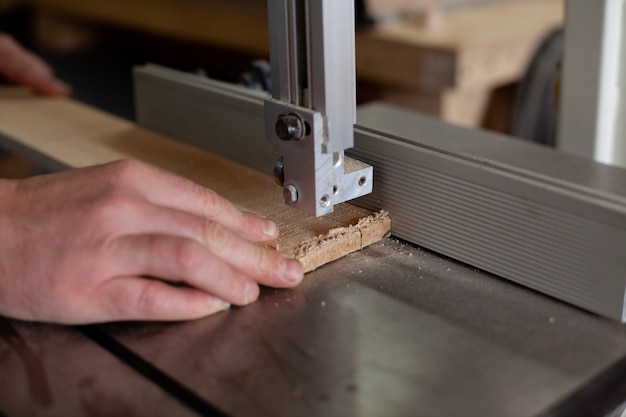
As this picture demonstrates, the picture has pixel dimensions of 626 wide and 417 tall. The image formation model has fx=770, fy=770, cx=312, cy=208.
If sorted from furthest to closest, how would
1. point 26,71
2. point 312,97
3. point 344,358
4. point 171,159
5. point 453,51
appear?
point 453,51 → point 26,71 → point 171,159 → point 312,97 → point 344,358

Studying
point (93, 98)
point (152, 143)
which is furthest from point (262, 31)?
point (152, 143)

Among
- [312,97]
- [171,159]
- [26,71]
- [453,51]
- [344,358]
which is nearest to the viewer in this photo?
[344,358]

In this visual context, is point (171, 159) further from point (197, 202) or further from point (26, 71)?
point (26, 71)

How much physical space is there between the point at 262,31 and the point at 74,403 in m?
2.04

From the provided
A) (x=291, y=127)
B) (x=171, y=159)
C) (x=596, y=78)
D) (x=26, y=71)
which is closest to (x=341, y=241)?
(x=291, y=127)

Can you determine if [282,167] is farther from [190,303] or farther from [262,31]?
[262,31]

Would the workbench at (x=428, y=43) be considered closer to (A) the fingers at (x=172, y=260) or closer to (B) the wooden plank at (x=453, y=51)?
(B) the wooden plank at (x=453, y=51)

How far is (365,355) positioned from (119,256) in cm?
30

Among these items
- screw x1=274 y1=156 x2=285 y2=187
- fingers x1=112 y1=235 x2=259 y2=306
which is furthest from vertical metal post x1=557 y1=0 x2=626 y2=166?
→ fingers x1=112 y1=235 x2=259 y2=306

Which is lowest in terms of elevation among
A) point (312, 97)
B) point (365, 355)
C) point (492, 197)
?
point (365, 355)

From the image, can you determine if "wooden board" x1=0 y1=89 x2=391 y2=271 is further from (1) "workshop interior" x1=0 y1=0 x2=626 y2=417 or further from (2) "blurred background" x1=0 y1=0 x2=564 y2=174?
(2) "blurred background" x1=0 y1=0 x2=564 y2=174

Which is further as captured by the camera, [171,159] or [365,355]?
[171,159]

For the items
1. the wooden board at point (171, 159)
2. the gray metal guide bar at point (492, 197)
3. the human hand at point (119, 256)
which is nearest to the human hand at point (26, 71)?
the wooden board at point (171, 159)

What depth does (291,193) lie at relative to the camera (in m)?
0.99
